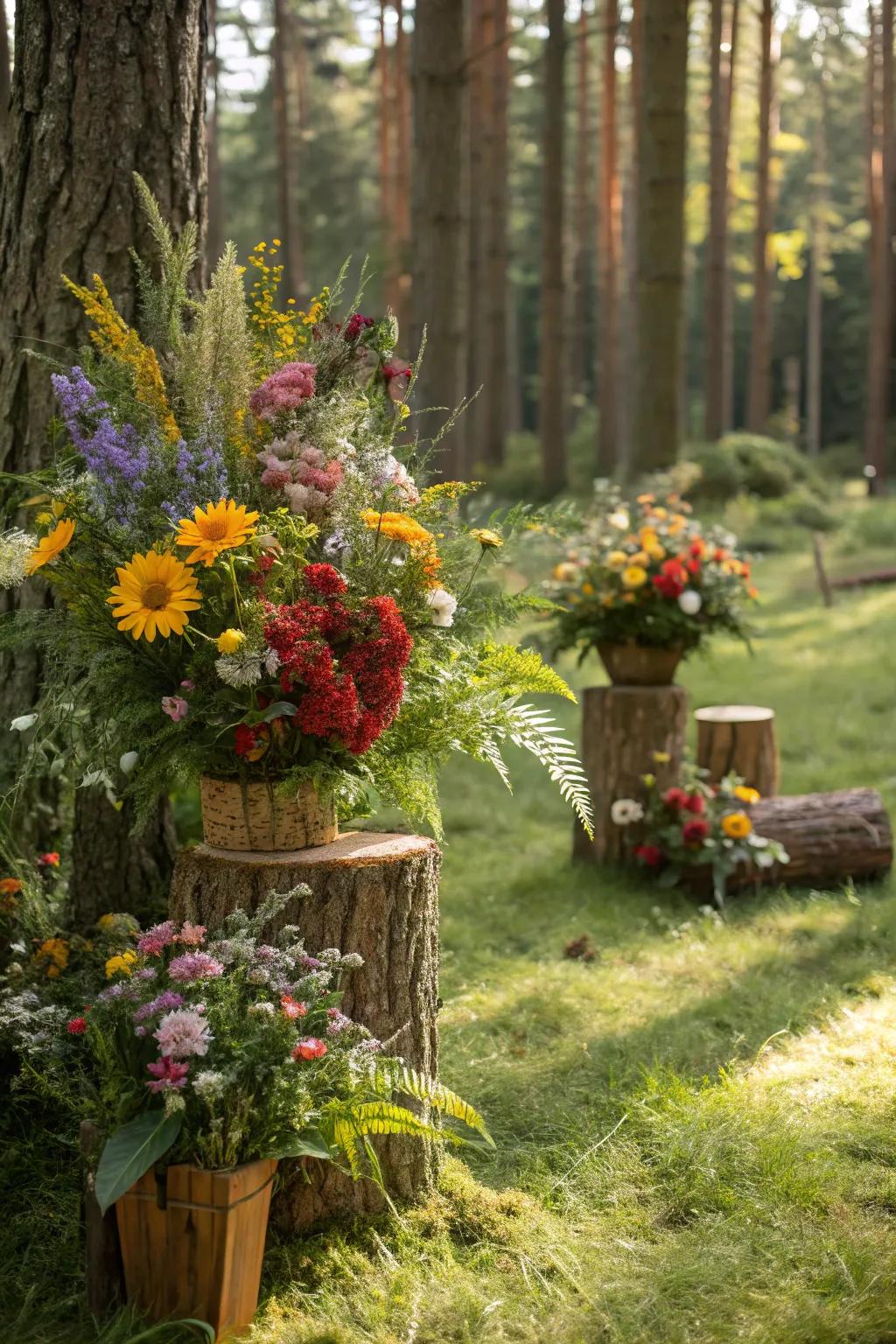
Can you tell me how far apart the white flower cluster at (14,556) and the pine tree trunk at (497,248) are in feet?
48.3

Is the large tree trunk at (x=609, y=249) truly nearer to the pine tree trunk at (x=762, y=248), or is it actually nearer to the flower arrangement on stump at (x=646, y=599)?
the pine tree trunk at (x=762, y=248)

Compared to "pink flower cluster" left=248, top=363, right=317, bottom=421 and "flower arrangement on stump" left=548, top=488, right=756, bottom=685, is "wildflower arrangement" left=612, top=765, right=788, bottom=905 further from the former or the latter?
"pink flower cluster" left=248, top=363, right=317, bottom=421

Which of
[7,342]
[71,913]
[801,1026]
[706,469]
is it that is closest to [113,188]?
[7,342]

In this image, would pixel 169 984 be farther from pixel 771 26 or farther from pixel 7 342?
pixel 771 26

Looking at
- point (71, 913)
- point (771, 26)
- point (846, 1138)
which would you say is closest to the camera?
point (846, 1138)

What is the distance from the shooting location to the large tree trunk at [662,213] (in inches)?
409

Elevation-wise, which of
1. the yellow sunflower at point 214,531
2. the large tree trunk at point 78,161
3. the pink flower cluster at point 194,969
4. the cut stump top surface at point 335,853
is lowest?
the pink flower cluster at point 194,969

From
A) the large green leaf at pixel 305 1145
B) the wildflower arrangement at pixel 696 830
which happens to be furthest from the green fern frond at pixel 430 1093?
the wildflower arrangement at pixel 696 830

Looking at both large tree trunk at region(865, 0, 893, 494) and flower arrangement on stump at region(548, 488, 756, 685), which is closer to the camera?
flower arrangement on stump at region(548, 488, 756, 685)

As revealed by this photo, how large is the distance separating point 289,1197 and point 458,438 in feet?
41.7

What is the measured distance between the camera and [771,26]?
19.5 m

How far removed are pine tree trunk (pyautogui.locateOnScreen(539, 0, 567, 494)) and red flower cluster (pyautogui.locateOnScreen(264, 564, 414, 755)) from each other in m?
13.1

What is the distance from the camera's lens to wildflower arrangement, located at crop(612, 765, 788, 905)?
18.0ft

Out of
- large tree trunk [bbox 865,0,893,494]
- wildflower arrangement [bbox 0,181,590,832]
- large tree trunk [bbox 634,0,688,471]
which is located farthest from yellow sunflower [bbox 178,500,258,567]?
large tree trunk [bbox 865,0,893,494]
